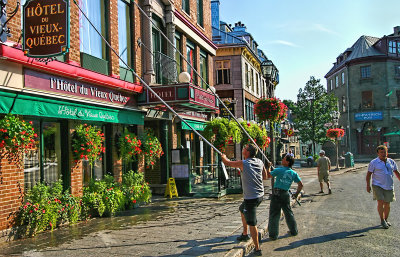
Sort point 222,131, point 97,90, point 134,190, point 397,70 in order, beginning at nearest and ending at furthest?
1. point 97,90
2. point 134,190
3. point 222,131
4. point 397,70

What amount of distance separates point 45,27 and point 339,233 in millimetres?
7076

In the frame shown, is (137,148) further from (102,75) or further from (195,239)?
(195,239)

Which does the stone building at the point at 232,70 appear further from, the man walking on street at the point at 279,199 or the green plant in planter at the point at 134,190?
the man walking on street at the point at 279,199

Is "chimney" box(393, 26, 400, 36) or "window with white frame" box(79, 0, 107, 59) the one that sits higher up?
"chimney" box(393, 26, 400, 36)

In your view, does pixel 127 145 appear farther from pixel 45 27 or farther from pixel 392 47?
pixel 392 47

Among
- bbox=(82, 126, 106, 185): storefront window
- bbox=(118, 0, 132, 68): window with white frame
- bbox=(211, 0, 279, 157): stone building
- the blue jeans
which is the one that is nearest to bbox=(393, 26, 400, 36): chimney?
bbox=(211, 0, 279, 157): stone building

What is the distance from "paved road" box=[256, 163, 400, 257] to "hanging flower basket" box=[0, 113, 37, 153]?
4787 millimetres

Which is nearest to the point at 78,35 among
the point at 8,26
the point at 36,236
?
the point at 8,26

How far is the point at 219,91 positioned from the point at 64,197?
23.7m

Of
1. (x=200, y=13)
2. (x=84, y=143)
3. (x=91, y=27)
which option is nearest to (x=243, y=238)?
(x=84, y=143)

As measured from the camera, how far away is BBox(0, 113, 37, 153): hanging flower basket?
23.1ft

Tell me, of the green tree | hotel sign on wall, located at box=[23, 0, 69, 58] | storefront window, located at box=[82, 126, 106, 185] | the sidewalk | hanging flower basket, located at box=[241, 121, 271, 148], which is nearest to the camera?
the sidewalk

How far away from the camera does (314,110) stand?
129ft

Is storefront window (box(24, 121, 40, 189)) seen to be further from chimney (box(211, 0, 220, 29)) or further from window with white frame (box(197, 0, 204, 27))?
chimney (box(211, 0, 220, 29))
